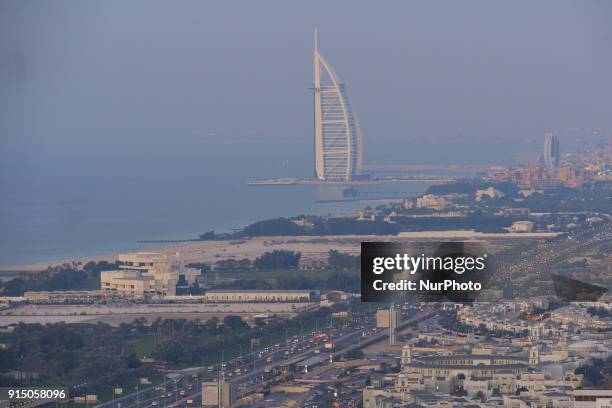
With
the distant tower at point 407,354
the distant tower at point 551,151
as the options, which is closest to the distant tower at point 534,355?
the distant tower at point 407,354

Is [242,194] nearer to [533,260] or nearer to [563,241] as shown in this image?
[563,241]

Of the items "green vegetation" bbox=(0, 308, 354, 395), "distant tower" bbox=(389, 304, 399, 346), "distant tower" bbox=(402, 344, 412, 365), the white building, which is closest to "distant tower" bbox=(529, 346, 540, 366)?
"distant tower" bbox=(402, 344, 412, 365)

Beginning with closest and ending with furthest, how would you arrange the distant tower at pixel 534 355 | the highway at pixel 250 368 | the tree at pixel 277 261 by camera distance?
the highway at pixel 250 368
the distant tower at pixel 534 355
the tree at pixel 277 261

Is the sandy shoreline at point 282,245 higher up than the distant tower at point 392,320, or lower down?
higher up

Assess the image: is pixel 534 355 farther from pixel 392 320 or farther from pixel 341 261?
pixel 341 261

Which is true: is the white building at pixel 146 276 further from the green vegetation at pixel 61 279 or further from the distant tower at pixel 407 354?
the distant tower at pixel 407 354

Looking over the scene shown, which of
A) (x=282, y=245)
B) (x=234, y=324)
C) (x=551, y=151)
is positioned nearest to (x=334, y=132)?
(x=551, y=151)

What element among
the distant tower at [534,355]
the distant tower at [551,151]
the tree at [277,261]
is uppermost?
the distant tower at [551,151]
